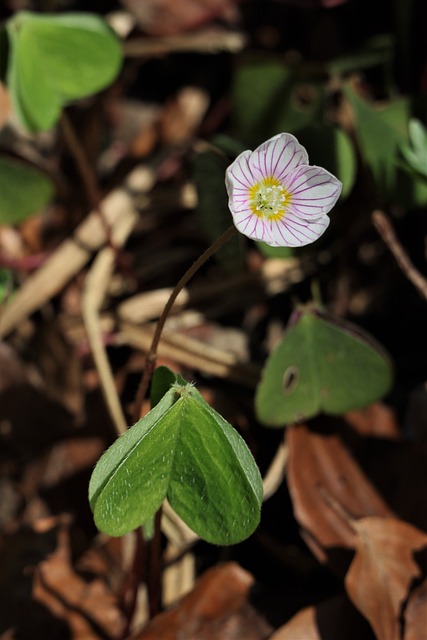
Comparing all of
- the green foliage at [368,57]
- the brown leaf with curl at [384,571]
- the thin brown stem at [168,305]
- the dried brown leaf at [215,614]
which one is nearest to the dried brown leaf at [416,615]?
the brown leaf with curl at [384,571]

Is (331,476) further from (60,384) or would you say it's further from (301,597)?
(60,384)

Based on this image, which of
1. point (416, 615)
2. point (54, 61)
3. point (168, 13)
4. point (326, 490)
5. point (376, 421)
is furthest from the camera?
point (168, 13)

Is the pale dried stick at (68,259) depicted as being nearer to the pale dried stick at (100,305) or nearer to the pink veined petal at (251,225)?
the pale dried stick at (100,305)

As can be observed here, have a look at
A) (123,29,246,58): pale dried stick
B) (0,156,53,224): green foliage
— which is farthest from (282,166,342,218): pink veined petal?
(123,29,246,58): pale dried stick

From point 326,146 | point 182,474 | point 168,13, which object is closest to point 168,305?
point 182,474

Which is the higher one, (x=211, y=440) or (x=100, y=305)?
(x=211, y=440)

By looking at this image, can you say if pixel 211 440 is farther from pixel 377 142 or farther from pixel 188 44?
pixel 188 44
